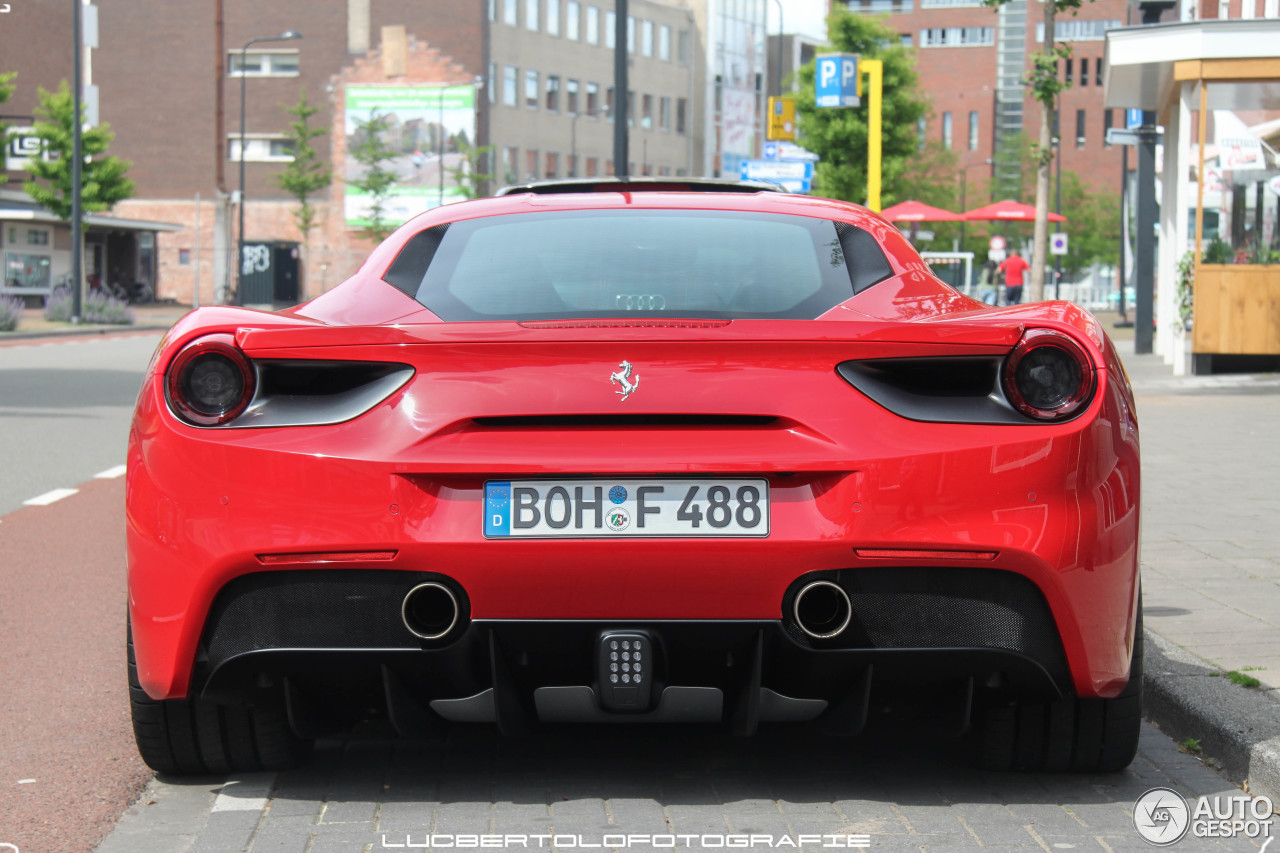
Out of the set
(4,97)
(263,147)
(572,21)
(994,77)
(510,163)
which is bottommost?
(4,97)

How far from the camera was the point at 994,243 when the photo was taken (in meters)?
52.2

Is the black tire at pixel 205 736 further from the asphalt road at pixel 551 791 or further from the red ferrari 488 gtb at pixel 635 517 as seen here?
the red ferrari 488 gtb at pixel 635 517

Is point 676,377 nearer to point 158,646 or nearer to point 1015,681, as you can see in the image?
point 1015,681

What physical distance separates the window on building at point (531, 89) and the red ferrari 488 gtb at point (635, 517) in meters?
87.9

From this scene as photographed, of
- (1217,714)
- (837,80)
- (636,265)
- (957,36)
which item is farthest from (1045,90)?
(957,36)

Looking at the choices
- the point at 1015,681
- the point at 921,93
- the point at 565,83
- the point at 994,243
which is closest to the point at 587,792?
the point at 1015,681

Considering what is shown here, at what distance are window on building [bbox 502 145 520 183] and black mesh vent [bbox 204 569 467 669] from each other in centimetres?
8375

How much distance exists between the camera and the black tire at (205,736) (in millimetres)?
3816

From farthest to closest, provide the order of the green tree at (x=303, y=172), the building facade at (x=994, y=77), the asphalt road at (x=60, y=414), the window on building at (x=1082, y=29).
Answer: the window on building at (x=1082, y=29), the building facade at (x=994, y=77), the green tree at (x=303, y=172), the asphalt road at (x=60, y=414)

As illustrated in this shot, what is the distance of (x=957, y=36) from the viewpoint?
11569cm

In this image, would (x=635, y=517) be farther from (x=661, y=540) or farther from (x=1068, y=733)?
(x=1068, y=733)

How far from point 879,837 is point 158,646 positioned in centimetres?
154

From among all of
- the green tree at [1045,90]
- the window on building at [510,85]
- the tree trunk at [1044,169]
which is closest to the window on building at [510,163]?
the window on building at [510,85]

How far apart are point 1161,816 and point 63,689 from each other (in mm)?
3126
